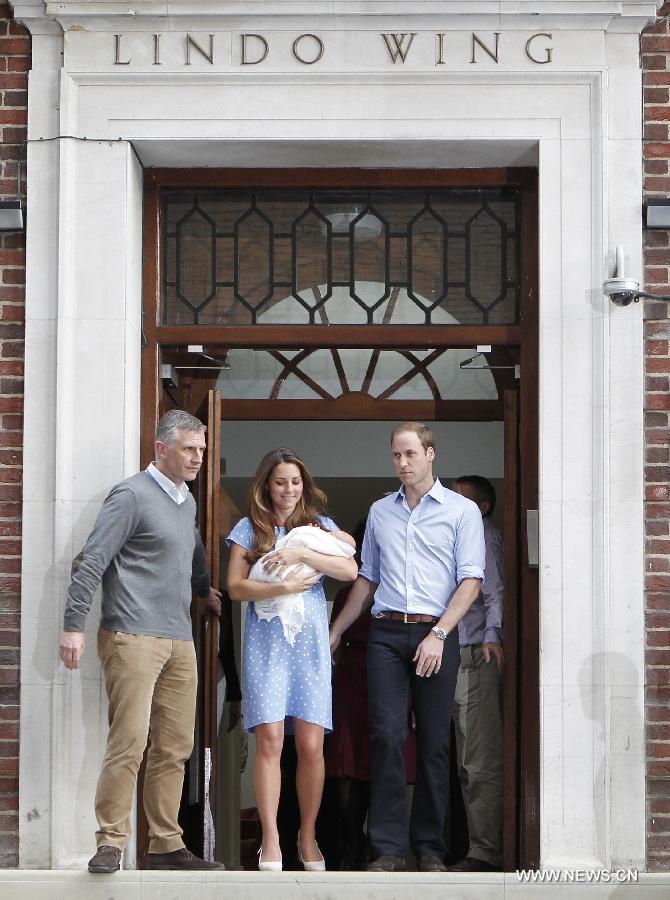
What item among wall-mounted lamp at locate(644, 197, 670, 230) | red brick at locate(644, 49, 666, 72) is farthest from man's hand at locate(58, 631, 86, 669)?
red brick at locate(644, 49, 666, 72)

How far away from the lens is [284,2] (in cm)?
711

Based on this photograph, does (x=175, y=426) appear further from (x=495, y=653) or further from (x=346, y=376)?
(x=495, y=653)

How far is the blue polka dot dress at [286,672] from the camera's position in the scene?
Answer: 6.87m

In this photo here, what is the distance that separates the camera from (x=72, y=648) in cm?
643

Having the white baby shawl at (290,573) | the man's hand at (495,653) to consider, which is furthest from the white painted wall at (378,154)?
the white baby shawl at (290,573)

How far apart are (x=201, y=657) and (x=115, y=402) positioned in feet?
4.84

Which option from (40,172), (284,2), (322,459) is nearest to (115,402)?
(40,172)

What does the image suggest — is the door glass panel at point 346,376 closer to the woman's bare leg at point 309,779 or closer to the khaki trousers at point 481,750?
the khaki trousers at point 481,750

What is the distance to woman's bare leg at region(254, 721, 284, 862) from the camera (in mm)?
6789

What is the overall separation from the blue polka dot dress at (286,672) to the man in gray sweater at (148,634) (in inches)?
11.2

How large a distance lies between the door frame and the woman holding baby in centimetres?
76

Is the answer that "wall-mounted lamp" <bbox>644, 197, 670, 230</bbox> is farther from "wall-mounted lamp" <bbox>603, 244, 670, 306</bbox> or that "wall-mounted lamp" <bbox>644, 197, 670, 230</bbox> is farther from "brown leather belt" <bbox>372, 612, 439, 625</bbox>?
"brown leather belt" <bbox>372, 612, 439, 625</bbox>

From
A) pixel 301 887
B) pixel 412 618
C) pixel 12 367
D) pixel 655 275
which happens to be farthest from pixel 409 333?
pixel 301 887

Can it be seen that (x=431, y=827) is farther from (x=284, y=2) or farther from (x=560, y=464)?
(x=284, y=2)
